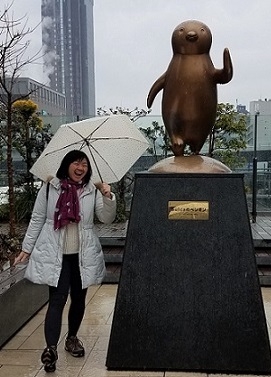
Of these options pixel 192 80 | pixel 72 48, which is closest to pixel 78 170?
pixel 192 80

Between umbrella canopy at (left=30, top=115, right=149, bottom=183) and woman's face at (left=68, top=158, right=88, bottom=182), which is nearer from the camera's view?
woman's face at (left=68, top=158, right=88, bottom=182)

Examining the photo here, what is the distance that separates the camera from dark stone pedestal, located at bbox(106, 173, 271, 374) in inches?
152

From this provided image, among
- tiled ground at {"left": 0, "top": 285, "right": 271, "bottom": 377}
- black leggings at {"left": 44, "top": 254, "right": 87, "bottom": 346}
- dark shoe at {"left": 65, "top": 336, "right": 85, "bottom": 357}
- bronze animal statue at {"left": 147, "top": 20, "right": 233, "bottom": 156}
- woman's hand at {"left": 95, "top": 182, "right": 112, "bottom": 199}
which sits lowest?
tiled ground at {"left": 0, "top": 285, "right": 271, "bottom": 377}

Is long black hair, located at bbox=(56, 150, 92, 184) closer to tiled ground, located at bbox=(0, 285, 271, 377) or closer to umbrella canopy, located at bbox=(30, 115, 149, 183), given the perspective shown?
umbrella canopy, located at bbox=(30, 115, 149, 183)

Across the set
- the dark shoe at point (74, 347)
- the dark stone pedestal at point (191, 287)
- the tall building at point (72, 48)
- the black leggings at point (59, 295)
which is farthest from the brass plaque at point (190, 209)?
the tall building at point (72, 48)

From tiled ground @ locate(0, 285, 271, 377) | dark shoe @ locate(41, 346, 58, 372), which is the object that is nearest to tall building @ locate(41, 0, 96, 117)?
tiled ground @ locate(0, 285, 271, 377)

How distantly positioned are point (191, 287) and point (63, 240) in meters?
0.99

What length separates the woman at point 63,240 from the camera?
3795 mm

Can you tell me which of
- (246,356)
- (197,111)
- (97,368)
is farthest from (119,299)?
(197,111)

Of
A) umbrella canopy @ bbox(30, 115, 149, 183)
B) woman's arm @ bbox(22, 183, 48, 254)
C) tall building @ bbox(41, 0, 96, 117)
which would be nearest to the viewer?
woman's arm @ bbox(22, 183, 48, 254)

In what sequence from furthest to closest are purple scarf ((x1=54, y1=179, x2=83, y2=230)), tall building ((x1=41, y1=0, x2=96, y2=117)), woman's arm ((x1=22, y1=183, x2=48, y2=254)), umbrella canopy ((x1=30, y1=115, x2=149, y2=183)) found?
tall building ((x1=41, y1=0, x2=96, y2=117)), umbrella canopy ((x1=30, y1=115, x2=149, y2=183)), woman's arm ((x1=22, y1=183, x2=48, y2=254)), purple scarf ((x1=54, y1=179, x2=83, y2=230))

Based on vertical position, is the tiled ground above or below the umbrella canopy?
below

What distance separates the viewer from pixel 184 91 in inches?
164

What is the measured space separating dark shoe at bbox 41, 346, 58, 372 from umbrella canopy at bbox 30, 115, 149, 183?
4.15 feet
